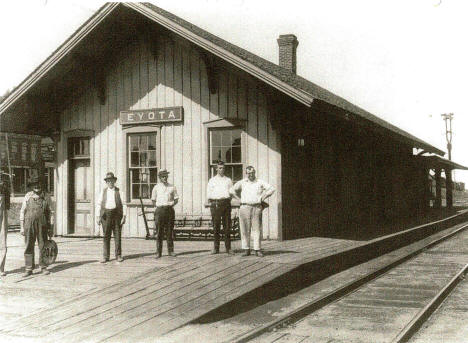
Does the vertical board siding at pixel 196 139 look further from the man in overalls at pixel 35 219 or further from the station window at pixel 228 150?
the man in overalls at pixel 35 219

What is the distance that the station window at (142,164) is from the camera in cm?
1321

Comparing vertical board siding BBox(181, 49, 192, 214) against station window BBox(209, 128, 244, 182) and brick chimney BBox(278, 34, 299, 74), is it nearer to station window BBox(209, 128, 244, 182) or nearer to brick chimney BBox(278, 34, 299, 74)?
station window BBox(209, 128, 244, 182)

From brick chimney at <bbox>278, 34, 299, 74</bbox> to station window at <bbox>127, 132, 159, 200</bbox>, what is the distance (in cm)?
907

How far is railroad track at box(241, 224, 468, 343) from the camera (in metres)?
6.00

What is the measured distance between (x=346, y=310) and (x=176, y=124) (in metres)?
6.79

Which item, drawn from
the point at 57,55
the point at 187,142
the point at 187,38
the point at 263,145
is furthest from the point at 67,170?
the point at 263,145

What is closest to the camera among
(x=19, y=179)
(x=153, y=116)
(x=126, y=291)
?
(x=126, y=291)

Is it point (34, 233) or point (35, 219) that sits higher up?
point (35, 219)

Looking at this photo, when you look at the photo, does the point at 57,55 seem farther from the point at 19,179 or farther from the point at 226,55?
the point at 19,179

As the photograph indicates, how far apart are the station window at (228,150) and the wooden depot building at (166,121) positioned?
2cm

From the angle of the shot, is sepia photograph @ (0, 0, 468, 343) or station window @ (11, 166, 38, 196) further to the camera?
station window @ (11, 166, 38, 196)

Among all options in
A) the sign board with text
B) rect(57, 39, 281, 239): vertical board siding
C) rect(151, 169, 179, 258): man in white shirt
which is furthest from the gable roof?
rect(151, 169, 179, 258): man in white shirt

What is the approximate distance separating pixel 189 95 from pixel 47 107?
3810mm

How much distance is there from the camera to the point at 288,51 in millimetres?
20719
